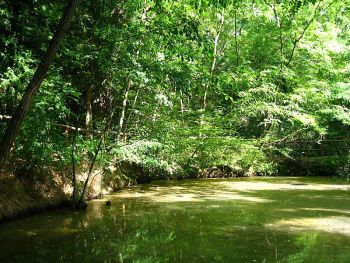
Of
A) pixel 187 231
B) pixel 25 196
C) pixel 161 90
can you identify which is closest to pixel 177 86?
pixel 161 90

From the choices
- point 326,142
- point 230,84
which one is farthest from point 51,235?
point 326,142

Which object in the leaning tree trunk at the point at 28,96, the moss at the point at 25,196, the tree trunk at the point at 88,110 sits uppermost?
the tree trunk at the point at 88,110

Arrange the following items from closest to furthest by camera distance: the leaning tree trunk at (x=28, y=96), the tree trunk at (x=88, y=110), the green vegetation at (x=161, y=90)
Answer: the leaning tree trunk at (x=28, y=96) < the green vegetation at (x=161, y=90) < the tree trunk at (x=88, y=110)

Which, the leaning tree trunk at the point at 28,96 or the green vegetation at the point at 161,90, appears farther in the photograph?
the green vegetation at the point at 161,90

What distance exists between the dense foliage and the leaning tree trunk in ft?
6.19

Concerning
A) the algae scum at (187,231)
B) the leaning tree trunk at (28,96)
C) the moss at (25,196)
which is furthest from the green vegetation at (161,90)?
the algae scum at (187,231)

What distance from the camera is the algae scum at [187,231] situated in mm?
5234

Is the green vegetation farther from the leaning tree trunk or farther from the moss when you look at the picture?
the moss

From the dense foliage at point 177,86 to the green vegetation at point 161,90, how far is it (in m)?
0.05

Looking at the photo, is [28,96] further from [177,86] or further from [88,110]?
[88,110]

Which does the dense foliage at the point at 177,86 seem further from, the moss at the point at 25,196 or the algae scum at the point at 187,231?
the algae scum at the point at 187,231

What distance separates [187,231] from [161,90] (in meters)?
6.92

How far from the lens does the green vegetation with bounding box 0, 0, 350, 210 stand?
717 cm

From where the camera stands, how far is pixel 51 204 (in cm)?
859
